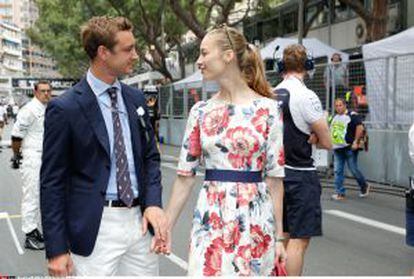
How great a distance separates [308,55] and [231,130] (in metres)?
1.76

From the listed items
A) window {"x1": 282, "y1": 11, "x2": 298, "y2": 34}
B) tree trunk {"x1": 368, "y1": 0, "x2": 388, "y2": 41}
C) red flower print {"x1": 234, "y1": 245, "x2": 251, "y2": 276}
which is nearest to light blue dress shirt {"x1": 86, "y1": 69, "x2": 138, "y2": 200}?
red flower print {"x1": 234, "y1": 245, "x2": 251, "y2": 276}

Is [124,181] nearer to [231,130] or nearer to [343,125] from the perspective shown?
[231,130]

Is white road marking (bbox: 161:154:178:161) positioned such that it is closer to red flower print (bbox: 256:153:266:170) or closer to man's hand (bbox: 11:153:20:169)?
man's hand (bbox: 11:153:20:169)

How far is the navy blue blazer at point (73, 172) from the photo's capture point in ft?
9.30

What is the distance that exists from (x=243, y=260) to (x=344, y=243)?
4.36 meters

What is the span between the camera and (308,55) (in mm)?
4582

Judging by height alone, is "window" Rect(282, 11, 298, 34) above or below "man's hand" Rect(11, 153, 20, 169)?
above

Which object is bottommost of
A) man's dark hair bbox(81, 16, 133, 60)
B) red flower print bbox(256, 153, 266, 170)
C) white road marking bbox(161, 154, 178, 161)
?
white road marking bbox(161, 154, 178, 161)

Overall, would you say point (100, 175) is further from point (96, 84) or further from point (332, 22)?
point (332, 22)

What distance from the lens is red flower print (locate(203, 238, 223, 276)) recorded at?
9.83 ft

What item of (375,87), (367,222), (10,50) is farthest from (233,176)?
(10,50)

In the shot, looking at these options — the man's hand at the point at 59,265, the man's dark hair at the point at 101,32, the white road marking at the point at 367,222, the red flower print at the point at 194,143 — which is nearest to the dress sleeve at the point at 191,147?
the red flower print at the point at 194,143

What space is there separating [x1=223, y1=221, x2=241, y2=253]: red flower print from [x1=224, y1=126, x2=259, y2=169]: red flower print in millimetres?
276

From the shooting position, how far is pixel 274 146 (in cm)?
312
